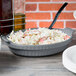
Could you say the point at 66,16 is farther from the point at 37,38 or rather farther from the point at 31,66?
the point at 31,66

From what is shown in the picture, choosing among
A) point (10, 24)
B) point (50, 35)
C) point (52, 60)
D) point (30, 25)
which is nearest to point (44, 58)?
point (52, 60)

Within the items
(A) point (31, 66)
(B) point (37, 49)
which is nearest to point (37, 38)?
(B) point (37, 49)

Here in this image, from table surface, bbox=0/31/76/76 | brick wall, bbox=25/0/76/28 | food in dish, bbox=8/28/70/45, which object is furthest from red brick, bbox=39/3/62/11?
table surface, bbox=0/31/76/76

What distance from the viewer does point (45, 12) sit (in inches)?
76.5

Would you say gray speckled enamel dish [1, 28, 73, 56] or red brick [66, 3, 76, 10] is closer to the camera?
gray speckled enamel dish [1, 28, 73, 56]

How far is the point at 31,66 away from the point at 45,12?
106 cm

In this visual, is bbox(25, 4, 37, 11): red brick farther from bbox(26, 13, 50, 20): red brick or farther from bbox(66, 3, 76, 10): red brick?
bbox(66, 3, 76, 10): red brick

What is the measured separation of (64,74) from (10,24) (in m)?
0.84

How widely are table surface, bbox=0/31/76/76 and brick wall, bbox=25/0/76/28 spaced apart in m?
0.86

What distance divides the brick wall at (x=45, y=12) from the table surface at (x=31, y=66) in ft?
2.82

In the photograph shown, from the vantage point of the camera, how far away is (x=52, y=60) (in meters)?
1.03

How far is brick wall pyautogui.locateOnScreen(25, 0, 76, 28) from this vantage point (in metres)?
1.92

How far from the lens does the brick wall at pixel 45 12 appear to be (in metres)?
1.92

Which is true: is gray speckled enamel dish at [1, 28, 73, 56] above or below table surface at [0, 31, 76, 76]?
above
